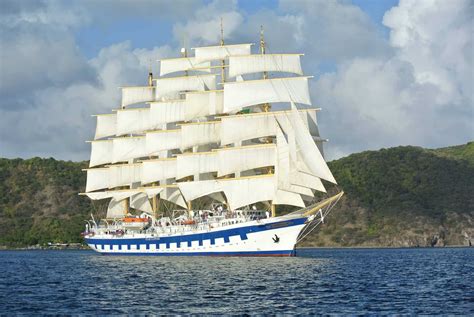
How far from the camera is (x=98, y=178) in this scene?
131 metres

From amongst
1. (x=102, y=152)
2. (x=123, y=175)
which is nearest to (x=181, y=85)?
(x=123, y=175)

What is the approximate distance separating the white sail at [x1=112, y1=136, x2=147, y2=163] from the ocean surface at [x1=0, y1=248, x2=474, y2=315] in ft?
107

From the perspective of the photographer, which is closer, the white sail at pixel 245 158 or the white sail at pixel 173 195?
the white sail at pixel 245 158

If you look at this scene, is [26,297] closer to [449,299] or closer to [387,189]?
[449,299]

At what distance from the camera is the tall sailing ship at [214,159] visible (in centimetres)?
10000

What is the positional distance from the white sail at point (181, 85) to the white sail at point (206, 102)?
6487 millimetres

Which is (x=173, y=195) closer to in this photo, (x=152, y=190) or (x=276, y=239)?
(x=152, y=190)

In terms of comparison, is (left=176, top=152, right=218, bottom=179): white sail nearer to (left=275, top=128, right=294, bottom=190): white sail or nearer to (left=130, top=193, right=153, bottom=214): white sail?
(left=275, top=128, right=294, bottom=190): white sail

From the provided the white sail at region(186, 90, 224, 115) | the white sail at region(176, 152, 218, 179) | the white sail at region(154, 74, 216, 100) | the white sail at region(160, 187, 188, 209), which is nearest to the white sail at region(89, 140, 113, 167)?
the white sail at region(154, 74, 216, 100)

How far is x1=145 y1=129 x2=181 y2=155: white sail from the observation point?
11744cm

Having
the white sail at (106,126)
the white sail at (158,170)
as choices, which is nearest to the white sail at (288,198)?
the white sail at (158,170)

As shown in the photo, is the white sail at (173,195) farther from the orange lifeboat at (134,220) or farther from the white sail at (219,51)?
the white sail at (219,51)

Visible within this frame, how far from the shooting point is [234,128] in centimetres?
10469

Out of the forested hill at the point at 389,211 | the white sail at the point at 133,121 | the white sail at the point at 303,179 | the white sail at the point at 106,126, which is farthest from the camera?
the forested hill at the point at 389,211
